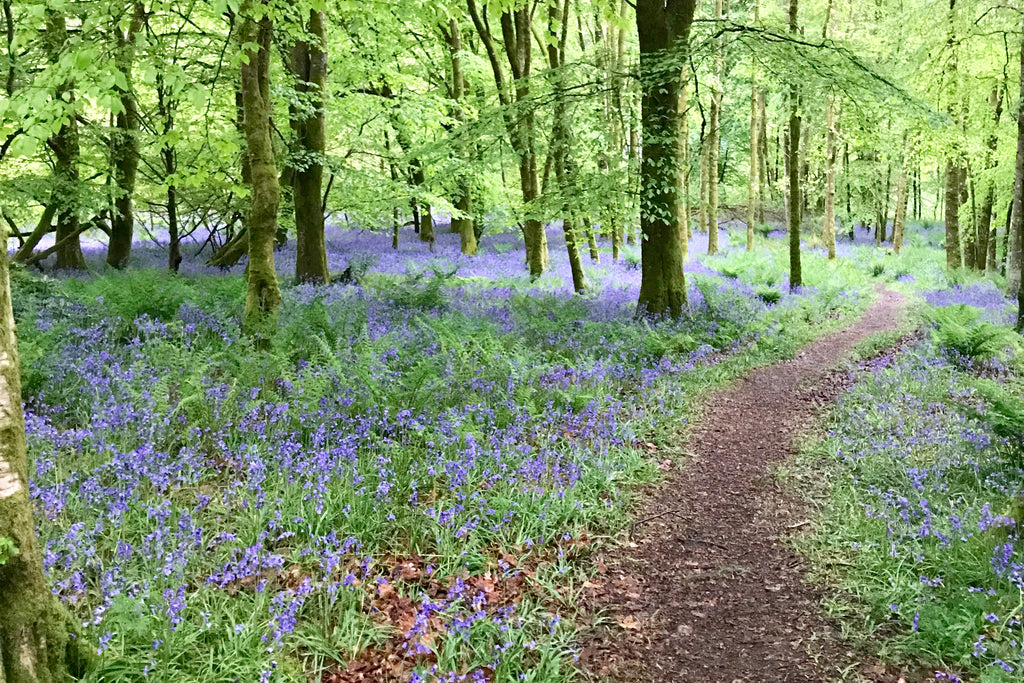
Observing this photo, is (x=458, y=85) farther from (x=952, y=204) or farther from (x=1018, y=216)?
(x=952, y=204)

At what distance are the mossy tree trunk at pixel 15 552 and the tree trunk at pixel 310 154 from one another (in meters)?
10.9

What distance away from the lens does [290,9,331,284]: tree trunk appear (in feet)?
40.9

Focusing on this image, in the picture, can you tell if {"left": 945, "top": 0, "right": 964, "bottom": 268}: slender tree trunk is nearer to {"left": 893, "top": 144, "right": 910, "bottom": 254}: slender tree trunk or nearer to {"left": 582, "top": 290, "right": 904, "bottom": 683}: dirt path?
{"left": 893, "top": 144, "right": 910, "bottom": 254}: slender tree trunk

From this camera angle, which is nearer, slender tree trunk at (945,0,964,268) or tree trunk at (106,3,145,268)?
tree trunk at (106,3,145,268)

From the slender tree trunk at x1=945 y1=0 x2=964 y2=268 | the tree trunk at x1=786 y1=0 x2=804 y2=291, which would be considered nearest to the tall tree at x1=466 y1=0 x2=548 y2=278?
the tree trunk at x1=786 y1=0 x2=804 y2=291

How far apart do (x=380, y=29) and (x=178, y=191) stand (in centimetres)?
647

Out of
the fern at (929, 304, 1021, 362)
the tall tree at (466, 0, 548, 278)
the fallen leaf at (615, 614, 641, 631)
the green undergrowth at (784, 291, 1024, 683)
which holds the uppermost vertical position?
the tall tree at (466, 0, 548, 278)

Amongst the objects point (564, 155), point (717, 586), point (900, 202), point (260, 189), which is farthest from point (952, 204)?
point (260, 189)

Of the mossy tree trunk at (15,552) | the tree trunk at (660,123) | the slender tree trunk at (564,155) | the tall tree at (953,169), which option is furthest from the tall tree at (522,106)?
the mossy tree trunk at (15,552)

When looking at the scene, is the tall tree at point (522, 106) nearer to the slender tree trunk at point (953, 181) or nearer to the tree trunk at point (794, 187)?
the tree trunk at point (794, 187)

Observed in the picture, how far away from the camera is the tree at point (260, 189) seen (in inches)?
292

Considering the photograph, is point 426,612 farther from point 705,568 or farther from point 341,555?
point 705,568

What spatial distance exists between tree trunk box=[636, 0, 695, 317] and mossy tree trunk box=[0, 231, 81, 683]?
355 inches

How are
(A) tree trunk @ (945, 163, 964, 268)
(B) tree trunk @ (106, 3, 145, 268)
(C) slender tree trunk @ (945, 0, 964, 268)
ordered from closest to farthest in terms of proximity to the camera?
(B) tree trunk @ (106, 3, 145, 268) < (C) slender tree trunk @ (945, 0, 964, 268) < (A) tree trunk @ (945, 163, 964, 268)
